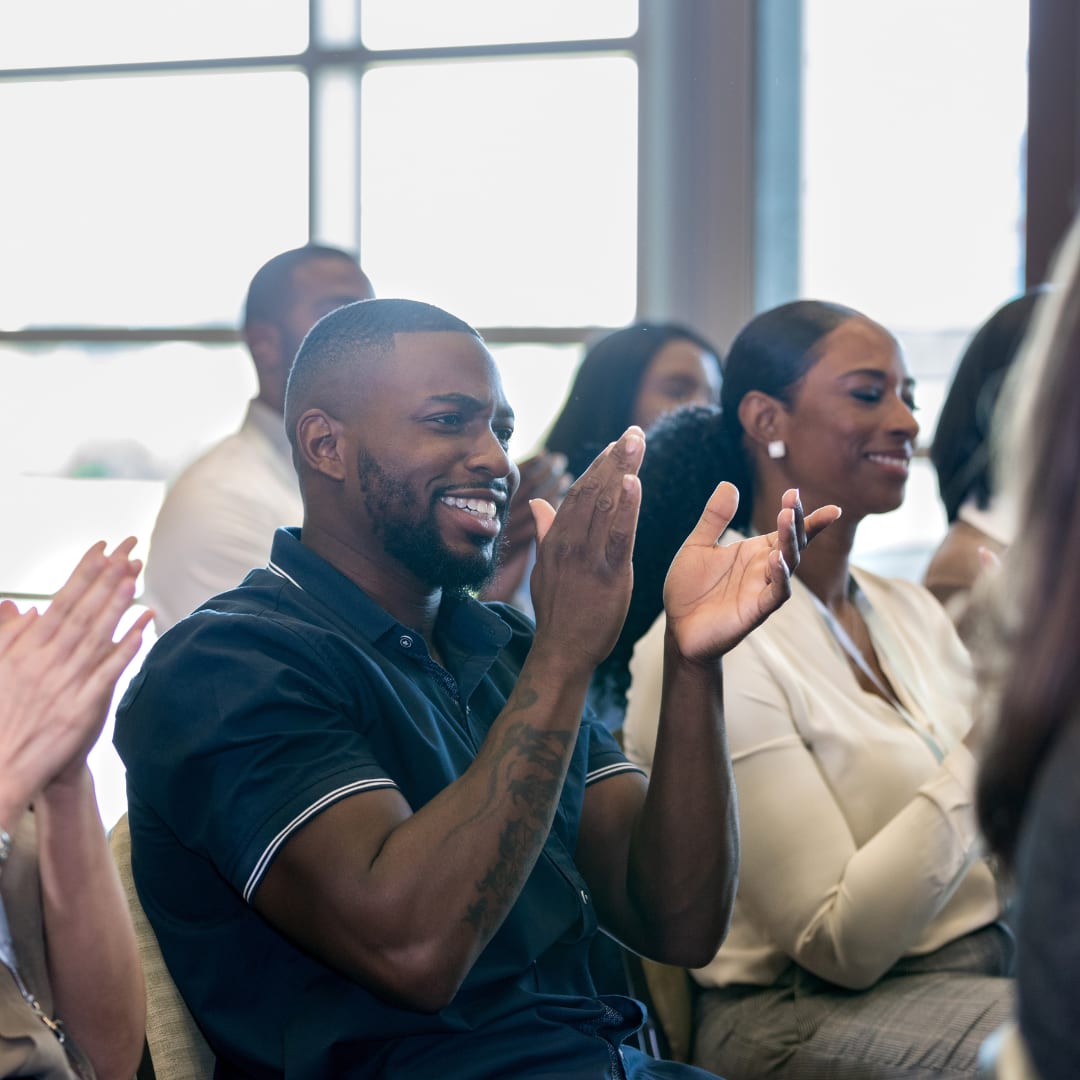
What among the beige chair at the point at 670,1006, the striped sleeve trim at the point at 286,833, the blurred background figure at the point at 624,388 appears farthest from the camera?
the blurred background figure at the point at 624,388

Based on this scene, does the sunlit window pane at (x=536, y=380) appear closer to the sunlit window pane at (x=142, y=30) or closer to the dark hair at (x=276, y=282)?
the dark hair at (x=276, y=282)

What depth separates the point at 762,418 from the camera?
2158 mm

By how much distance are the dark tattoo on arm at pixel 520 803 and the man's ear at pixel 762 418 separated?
914 mm

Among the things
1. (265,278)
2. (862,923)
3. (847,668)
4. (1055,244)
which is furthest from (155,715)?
(1055,244)

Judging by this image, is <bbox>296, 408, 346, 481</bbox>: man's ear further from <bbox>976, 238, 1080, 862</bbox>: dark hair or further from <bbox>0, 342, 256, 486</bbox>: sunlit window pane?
<bbox>0, 342, 256, 486</bbox>: sunlit window pane

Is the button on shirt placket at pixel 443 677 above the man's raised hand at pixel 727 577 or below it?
below

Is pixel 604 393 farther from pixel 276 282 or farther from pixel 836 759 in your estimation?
pixel 836 759

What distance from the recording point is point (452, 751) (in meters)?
1.47

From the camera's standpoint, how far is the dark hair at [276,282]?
2.82 m

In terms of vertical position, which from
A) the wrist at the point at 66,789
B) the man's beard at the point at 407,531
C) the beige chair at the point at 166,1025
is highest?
the man's beard at the point at 407,531

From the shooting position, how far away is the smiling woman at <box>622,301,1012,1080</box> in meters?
1.71

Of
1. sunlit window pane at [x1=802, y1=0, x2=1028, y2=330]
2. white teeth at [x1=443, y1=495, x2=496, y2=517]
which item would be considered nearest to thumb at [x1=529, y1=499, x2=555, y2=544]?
white teeth at [x1=443, y1=495, x2=496, y2=517]

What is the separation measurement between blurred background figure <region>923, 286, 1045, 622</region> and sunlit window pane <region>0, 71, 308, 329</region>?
1.69 m

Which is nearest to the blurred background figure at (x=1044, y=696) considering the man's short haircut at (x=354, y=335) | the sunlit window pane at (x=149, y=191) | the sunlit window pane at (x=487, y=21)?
the man's short haircut at (x=354, y=335)
